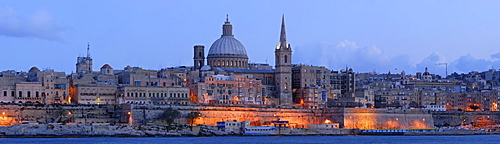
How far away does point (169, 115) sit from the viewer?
78500 mm

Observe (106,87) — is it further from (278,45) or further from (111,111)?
(278,45)

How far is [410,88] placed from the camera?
11619 cm

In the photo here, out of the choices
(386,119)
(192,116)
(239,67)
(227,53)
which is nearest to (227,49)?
(227,53)

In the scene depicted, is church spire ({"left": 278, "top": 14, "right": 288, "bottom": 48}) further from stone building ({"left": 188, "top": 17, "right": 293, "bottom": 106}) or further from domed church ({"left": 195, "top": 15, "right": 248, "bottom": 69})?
domed church ({"left": 195, "top": 15, "right": 248, "bottom": 69})

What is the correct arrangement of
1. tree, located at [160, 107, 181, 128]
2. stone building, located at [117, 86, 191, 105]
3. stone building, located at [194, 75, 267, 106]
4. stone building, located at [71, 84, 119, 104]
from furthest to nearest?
stone building, located at [194, 75, 267, 106], stone building, located at [117, 86, 191, 105], stone building, located at [71, 84, 119, 104], tree, located at [160, 107, 181, 128]

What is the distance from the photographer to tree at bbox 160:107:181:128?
7850 centimetres

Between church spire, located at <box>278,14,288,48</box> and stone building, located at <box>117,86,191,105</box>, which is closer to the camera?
stone building, located at <box>117,86,191,105</box>

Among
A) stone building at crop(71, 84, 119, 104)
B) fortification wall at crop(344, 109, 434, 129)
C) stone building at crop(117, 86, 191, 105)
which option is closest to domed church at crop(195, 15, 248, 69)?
stone building at crop(117, 86, 191, 105)

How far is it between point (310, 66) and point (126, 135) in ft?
103

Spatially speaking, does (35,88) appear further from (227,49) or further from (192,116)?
(227,49)

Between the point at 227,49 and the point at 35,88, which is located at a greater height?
the point at 227,49

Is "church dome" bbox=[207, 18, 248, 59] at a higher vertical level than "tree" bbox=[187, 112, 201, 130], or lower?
higher

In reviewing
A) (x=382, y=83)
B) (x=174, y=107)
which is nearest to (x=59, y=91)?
(x=174, y=107)

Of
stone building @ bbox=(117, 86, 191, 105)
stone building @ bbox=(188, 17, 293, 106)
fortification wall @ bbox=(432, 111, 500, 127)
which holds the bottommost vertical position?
fortification wall @ bbox=(432, 111, 500, 127)
